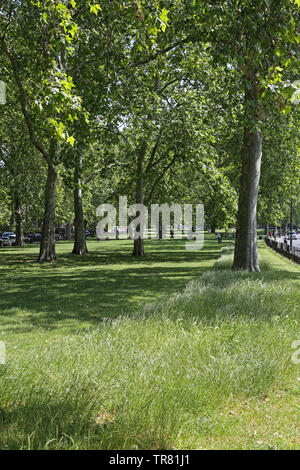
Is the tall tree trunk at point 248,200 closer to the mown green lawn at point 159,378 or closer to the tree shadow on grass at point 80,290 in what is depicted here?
the tree shadow on grass at point 80,290

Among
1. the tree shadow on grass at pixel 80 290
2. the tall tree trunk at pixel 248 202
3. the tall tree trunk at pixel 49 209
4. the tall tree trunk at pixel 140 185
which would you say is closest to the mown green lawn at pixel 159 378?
the tree shadow on grass at pixel 80 290

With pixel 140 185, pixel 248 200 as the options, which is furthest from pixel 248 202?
pixel 140 185

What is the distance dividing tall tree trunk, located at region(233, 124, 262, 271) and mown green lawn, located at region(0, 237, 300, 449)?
6.25 m

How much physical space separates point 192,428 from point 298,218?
9422 centimetres

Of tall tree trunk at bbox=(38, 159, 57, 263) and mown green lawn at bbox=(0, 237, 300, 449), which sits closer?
mown green lawn at bbox=(0, 237, 300, 449)

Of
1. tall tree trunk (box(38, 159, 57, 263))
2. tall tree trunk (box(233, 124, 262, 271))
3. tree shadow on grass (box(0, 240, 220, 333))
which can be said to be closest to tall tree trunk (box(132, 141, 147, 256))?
tall tree trunk (box(38, 159, 57, 263))

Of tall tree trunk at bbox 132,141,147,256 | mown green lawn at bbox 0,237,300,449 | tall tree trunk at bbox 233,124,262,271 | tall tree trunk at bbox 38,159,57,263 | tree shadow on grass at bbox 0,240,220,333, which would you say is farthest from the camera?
tall tree trunk at bbox 132,141,147,256

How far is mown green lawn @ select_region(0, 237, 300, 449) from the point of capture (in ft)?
12.9

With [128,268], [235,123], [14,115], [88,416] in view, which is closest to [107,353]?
[88,416]

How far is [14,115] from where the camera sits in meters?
31.8

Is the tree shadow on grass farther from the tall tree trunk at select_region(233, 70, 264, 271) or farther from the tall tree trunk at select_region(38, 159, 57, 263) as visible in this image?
the tall tree trunk at select_region(233, 70, 264, 271)

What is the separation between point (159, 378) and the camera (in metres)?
4.92

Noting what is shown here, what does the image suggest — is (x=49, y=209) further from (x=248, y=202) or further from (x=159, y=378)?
(x=159, y=378)
